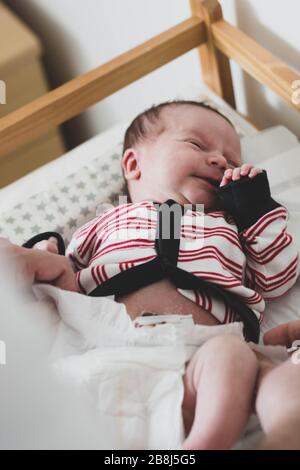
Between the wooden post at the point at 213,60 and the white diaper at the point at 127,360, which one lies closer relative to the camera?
the white diaper at the point at 127,360

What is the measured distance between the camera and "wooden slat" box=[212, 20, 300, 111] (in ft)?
3.60

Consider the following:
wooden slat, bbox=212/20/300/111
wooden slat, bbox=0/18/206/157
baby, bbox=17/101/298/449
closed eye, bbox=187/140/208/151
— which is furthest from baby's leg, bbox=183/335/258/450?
wooden slat, bbox=0/18/206/157

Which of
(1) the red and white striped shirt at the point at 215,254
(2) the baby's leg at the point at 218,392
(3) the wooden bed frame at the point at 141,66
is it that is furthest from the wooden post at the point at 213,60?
(2) the baby's leg at the point at 218,392

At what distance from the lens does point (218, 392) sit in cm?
75

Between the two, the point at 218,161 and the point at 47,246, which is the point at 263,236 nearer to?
the point at 218,161

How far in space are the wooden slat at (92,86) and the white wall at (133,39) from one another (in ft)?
0.41

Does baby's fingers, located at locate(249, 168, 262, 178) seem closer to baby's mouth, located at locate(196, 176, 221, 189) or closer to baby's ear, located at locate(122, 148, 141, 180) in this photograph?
baby's mouth, located at locate(196, 176, 221, 189)

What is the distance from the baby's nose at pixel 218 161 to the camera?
1.06 m

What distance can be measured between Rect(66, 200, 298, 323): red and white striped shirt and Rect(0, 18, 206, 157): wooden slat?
300mm

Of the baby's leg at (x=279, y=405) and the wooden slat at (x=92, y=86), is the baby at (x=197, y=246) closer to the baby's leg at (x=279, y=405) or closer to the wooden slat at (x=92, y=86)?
the baby's leg at (x=279, y=405)

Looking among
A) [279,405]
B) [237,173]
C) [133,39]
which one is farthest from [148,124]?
[279,405]

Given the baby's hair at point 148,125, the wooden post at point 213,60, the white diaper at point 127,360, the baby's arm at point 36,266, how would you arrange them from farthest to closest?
the wooden post at point 213,60 → the baby's hair at point 148,125 → the baby's arm at point 36,266 → the white diaper at point 127,360

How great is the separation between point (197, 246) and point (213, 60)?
516mm

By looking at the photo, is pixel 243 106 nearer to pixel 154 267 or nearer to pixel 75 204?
pixel 75 204
